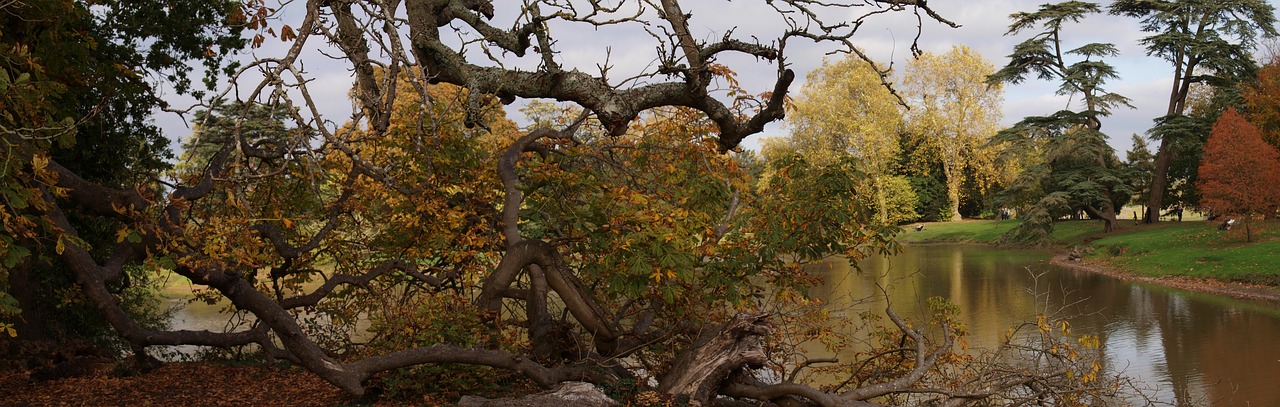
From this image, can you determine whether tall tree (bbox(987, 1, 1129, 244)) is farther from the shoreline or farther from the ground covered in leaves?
the ground covered in leaves

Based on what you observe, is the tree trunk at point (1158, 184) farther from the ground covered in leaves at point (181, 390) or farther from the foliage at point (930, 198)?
the ground covered in leaves at point (181, 390)

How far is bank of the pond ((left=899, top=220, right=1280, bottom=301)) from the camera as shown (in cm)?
2624

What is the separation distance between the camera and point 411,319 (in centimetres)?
864

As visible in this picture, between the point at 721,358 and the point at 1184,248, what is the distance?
30.2 meters

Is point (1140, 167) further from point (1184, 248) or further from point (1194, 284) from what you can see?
point (1194, 284)

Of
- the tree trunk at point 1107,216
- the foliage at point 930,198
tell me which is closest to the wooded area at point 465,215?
the tree trunk at point 1107,216

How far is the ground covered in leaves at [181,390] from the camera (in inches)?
329

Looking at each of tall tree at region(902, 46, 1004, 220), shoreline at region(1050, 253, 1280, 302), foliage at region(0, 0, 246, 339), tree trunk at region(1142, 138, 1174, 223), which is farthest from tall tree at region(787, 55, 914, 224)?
foliage at region(0, 0, 246, 339)

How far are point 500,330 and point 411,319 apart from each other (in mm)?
845

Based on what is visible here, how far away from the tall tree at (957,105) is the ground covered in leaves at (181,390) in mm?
43047

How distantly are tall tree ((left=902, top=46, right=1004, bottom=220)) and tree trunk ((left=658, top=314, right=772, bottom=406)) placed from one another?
43.0m

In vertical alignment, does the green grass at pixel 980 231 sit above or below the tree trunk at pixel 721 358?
above

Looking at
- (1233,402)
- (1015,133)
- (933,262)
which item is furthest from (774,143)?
(1233,402)

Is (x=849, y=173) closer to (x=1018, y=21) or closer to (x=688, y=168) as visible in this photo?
(x=688, y=168)
